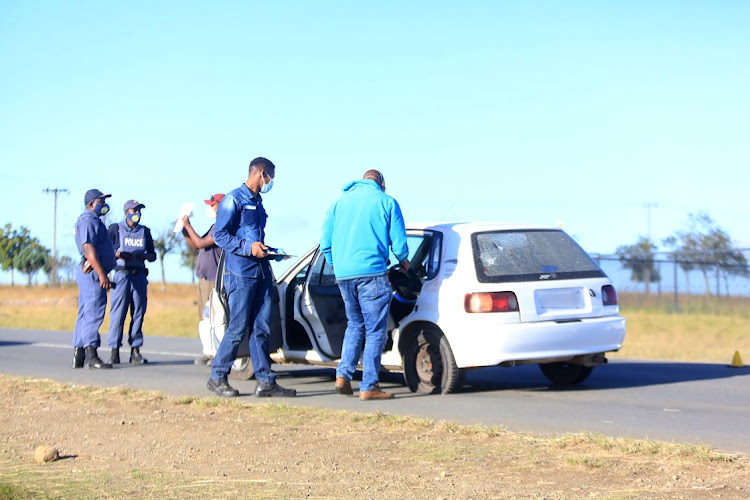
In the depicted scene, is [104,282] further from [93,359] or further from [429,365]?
[429,365]

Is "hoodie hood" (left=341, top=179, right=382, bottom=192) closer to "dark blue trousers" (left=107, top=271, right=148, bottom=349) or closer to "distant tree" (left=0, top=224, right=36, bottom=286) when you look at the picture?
"dark blue trousers" (left=107, top=271, right=148, bottom=349)

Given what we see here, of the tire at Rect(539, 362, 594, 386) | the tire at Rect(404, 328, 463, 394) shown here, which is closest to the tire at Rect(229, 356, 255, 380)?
the tire at Rect(404, 328, 463, 394)

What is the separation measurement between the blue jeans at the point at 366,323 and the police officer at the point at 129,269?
4.10 metres

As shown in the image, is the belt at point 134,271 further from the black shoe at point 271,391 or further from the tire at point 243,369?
the black shoe at point 271,391

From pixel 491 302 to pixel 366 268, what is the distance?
107cm

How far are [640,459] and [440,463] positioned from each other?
110 centimetres

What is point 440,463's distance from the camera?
5.59 m

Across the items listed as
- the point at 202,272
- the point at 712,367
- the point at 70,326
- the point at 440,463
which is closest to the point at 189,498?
the point at 440,463

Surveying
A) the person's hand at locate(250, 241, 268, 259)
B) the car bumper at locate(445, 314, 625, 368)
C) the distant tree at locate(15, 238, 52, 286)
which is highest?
the distant tree at locate(15, 238, 52, 286)

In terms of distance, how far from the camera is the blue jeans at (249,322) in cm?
867

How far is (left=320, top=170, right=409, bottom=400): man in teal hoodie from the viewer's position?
845 centimetres

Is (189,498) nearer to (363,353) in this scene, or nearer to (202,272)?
(363,353)

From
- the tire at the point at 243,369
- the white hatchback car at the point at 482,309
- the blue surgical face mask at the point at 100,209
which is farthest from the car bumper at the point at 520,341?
the blue surgical face mask at the point at 100,209

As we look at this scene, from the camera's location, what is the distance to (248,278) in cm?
865
